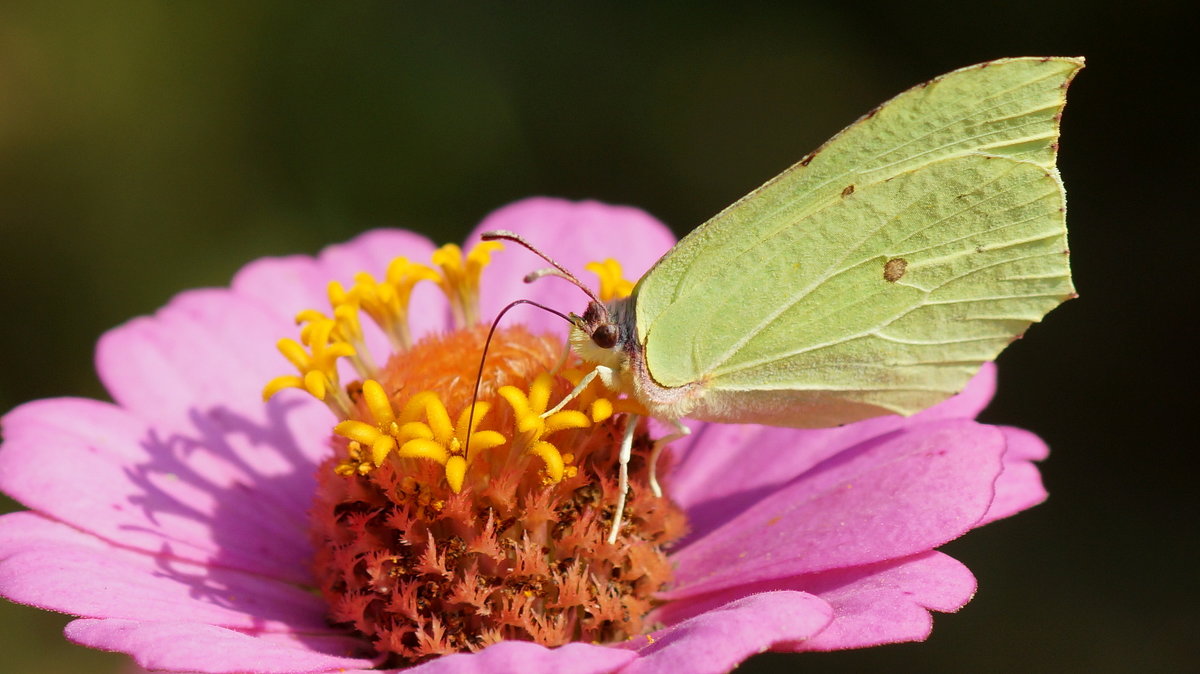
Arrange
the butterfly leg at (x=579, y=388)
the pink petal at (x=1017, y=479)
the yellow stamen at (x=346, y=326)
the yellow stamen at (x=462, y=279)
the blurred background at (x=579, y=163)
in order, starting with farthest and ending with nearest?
the blurred background at (x=579, y=163), the yellow stamen at (x=462, y=279), the yellow stamen at (x=346, y=326), the pink petal at (x=1017, y=479), the butterfly leg at (x=579, y=388)

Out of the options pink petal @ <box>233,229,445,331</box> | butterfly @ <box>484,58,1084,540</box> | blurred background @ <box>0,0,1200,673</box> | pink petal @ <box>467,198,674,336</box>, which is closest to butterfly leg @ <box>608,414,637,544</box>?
butterfly @ <box>484,58,1084,540</box>

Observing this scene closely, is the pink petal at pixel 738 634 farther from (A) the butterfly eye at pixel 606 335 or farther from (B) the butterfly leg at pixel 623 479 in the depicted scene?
(A) the butterfly eye at pixel 606 335

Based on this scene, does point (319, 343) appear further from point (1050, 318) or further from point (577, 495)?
point (1050, 318)

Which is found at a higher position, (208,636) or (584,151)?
(584,151)

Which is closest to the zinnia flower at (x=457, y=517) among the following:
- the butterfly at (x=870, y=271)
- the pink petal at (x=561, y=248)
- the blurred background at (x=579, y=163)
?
the butterfly at (x=870, y=271)

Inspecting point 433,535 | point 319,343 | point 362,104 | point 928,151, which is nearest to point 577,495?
point 433,535

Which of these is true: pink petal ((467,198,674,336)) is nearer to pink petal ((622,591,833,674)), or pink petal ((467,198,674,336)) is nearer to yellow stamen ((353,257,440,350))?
yellow stamen ((353,257,440,350))

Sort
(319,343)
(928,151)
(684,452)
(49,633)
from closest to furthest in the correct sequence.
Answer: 1. (928,151)
2. (319,343)
3. (684,452)
4. (49,633)
